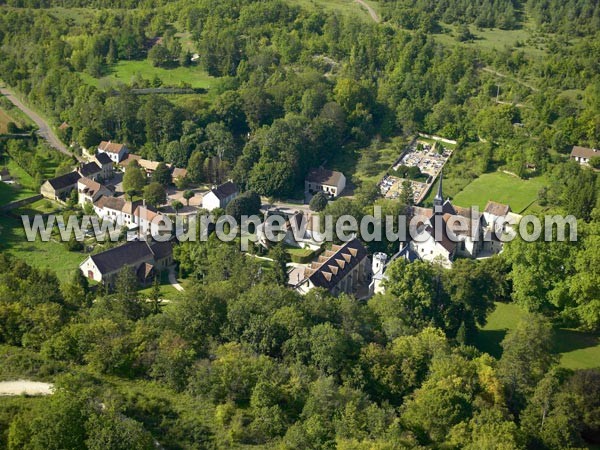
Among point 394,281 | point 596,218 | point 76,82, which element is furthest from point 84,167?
point 596,218

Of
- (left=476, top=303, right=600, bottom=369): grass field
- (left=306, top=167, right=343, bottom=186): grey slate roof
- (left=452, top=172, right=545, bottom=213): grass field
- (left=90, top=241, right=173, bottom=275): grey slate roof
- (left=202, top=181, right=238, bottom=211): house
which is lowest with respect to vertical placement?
(left=452, top=172, right=545, bottom=213): grass field

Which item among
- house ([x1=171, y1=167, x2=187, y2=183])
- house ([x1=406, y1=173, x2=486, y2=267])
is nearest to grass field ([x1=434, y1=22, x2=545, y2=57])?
house ([x1=406, y1=173, x2=486, y2=267])

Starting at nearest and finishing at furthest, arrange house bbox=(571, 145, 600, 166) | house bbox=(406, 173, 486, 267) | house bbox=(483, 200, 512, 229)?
house bbox=(406, 173, 486, 267) < house bbox=(483, 200, 512, 229) < house bbox=(571, 145, 600, 166)

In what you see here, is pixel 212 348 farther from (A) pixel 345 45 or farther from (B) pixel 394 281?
(A) pixel 345 45

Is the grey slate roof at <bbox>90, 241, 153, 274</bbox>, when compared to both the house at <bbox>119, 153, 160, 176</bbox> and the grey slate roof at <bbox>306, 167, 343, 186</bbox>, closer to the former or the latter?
the house at <bbox>119, 153, 160, 176</bbox>

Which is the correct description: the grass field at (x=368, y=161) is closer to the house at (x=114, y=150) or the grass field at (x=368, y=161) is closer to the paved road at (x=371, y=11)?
the house at (x=114, y=150)

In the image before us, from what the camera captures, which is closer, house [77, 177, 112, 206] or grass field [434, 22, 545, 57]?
house [77, 177, 112, 206]

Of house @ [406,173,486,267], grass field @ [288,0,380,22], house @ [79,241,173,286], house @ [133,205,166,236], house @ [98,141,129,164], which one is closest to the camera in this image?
house @ [79,241,173,286]

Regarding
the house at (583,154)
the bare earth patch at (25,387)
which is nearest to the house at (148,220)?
the bare earth patch at (25,387)
